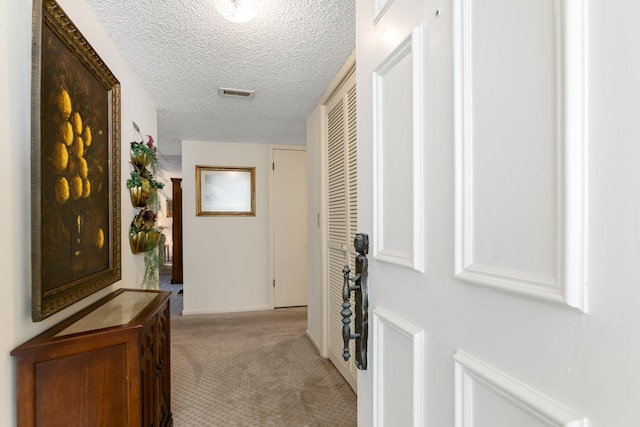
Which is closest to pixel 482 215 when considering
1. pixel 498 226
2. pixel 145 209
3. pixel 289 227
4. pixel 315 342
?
pixel 498 226

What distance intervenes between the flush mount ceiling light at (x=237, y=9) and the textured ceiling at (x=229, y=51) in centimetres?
4

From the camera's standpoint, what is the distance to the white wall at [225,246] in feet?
13.7

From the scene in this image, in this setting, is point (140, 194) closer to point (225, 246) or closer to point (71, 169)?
point (71, 169)

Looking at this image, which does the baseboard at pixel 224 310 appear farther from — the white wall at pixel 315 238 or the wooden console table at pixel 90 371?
the wooden console table at pixel 90 371

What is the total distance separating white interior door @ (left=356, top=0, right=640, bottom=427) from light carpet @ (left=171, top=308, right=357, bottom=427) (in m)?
1.48

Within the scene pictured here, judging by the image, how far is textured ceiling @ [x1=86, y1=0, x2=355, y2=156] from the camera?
158 centimetres

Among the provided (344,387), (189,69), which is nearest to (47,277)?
(189,69)

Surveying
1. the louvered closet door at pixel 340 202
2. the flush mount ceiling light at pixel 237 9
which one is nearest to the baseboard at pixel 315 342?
the louvered closet door at pixel 340 202

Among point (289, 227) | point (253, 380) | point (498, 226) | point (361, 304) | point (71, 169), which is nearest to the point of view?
point (498, 226)

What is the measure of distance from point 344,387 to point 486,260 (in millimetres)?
2201

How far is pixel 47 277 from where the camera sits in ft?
3.45

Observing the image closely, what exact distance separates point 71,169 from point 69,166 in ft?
0.06

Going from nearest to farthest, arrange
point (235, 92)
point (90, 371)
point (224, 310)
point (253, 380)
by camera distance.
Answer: point (90, 371)
point (253, 380)
point (235, 92)
point (224, 310)

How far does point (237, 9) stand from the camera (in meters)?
1.52
